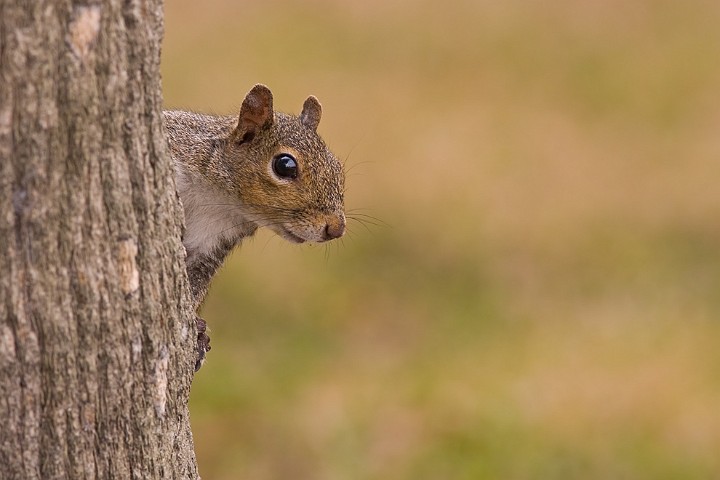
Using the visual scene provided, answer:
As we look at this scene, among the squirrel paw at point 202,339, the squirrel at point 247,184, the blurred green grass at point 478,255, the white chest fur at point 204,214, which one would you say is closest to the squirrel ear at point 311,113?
the squirrel at point 247,184

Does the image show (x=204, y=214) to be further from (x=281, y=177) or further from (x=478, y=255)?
(x=478, y=255)

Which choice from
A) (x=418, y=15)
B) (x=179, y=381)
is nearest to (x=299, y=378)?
(x=179, y=381)

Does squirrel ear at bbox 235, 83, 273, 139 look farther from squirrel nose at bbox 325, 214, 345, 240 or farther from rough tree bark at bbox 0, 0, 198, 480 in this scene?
rough tree bark at bbox 0, 0, 198, 480

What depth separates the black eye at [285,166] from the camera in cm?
432

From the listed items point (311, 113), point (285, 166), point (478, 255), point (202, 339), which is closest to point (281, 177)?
point (285, 166)

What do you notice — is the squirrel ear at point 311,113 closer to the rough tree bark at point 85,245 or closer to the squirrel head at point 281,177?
the squirrel head at point 281,177

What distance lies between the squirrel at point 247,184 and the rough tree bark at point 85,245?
1.22 m

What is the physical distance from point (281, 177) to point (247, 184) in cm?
13

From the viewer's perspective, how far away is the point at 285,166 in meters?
4.33

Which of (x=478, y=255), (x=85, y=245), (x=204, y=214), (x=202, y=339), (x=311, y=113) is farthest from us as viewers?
(x=478, y=255)

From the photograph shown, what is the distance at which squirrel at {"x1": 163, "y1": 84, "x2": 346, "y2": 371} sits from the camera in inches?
168

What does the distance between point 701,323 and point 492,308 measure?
5.89 ft

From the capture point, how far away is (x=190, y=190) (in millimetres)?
4250

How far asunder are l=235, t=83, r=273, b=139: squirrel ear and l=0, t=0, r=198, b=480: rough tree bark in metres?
1.34
